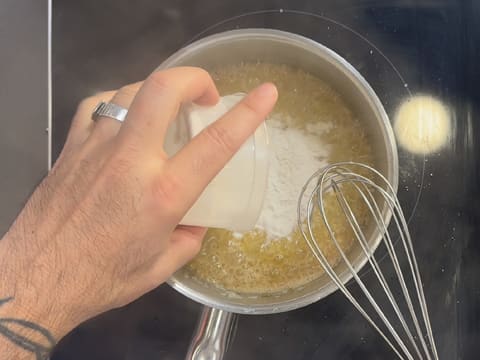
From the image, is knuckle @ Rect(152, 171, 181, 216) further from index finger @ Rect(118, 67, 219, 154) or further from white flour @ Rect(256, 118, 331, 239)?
white flour @ Rect(256, 118, 331, 239)

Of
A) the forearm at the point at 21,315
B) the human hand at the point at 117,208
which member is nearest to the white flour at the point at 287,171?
the human hand at the point at 117,208

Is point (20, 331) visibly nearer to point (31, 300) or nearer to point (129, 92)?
point (31, 300)

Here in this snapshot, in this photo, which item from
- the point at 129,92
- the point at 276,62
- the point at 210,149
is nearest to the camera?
the point at 210,149

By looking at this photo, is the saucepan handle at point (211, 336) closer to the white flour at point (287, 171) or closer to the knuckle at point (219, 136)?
the white flour at point (287, 171)

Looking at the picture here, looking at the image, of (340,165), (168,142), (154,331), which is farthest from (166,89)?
(154,331)

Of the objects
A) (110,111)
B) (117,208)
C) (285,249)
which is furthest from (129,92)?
(285,249)

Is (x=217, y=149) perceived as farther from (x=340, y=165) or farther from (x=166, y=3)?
(x=166, y=3)

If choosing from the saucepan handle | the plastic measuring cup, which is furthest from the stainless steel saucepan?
the plastic measuring cup
